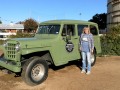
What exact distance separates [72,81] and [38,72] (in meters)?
1.27

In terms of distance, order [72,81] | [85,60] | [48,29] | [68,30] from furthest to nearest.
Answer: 1. [85,60]
2. [48,29]
3. [68,30]
4. [72,81]

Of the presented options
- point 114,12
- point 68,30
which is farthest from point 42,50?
point 114,12

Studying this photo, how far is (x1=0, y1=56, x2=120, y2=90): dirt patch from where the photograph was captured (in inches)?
315

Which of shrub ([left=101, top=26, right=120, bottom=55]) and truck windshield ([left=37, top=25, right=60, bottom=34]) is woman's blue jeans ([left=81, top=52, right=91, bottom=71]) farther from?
shrub ([left=101, top=26, right=120, bottom=55])

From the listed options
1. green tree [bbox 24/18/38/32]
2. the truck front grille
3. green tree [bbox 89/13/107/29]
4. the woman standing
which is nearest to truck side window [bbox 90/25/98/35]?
the woman standing

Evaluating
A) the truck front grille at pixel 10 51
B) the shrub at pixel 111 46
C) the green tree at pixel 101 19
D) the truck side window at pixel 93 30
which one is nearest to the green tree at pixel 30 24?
the green tree at pixel 101 19

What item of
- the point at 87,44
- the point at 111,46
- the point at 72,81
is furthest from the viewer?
the point at 111,46

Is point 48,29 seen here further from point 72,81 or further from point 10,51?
point 72,81

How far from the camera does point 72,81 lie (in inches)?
343

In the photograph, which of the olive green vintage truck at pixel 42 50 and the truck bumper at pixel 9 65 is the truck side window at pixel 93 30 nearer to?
the olive green vintage truck at pixel 42 50

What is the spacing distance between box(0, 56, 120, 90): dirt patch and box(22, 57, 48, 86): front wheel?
203 mm

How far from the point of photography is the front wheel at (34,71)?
794 centimetres

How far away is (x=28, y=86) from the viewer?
812 cm

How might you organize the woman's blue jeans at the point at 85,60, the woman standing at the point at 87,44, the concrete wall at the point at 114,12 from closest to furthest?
the woman standing at the point at 87,44
the woman's blue jeans at the point at 85,60
the concrete wall at the point at 114,12
